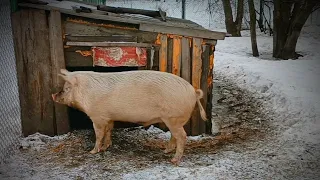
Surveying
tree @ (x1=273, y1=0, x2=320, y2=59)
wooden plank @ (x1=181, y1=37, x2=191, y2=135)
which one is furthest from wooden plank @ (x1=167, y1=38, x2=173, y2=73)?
tree @ (x1=273, y1=0, x2=320, y2=59)

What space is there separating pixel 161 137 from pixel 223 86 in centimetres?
304

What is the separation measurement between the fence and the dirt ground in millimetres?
276

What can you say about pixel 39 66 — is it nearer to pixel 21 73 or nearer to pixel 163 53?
pixel 21 73

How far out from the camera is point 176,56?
5477mm

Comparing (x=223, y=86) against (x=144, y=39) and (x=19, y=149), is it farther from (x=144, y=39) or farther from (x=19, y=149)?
(x=19, y=149)

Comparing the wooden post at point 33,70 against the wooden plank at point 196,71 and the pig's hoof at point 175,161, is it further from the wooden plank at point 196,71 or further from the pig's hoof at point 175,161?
the wooden plank at point 196,71

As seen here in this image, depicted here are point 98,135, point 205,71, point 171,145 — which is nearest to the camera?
point 98,135

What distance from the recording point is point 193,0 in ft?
61.1

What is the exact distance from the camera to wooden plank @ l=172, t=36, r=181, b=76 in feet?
17.8

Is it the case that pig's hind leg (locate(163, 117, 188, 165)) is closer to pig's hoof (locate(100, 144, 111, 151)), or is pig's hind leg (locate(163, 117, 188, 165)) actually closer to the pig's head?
pig's hoof (locate(100, 144, 111, 151))

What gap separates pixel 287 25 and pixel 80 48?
690 cm

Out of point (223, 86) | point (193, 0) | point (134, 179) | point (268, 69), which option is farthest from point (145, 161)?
point (193, 0)

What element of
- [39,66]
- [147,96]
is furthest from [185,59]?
[39,66]

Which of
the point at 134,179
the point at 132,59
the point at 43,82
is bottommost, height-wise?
the point at 134,179
